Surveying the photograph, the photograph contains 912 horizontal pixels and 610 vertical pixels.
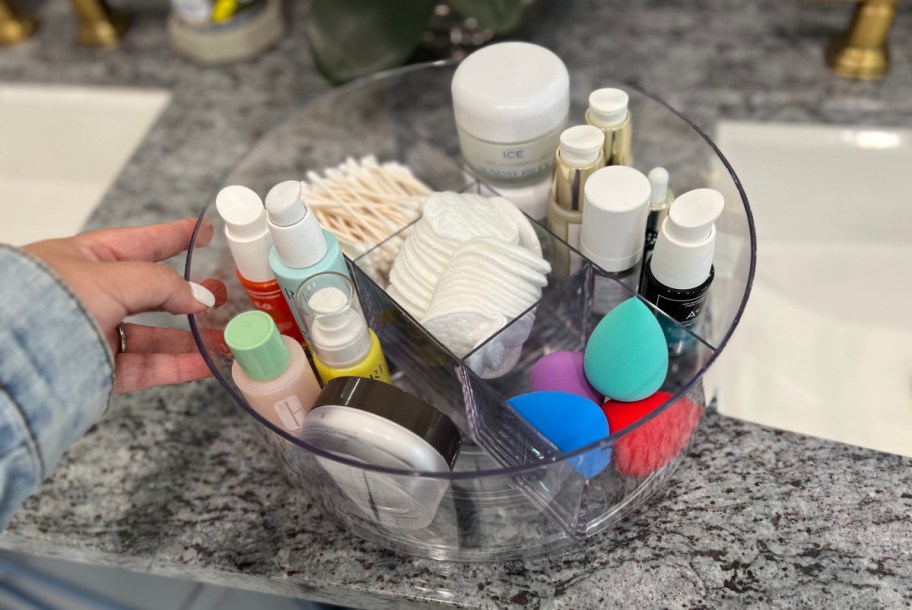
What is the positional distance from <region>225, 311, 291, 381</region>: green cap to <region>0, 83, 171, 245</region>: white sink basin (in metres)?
0.50

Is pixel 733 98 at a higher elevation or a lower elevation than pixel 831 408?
higher

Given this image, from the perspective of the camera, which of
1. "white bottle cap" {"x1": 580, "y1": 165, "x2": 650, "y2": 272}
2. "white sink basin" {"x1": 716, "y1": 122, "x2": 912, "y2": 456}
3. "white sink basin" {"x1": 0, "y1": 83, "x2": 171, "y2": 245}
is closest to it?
"white bottle cap" {"x1": 580, "y1": 165, "x2": 650, "y2": 272}

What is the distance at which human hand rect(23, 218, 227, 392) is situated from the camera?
0.44 metres

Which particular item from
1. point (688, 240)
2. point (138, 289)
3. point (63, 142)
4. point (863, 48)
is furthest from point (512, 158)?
point (63, 142)

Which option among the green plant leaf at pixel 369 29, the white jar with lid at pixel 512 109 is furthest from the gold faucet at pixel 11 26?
the white jar with lid at pixel 512 109

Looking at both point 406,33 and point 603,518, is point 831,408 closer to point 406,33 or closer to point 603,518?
point 603,518

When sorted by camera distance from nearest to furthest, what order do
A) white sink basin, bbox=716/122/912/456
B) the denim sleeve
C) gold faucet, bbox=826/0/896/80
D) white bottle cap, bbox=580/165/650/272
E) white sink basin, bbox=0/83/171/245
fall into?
the denim sleeve
white bottle cap, bbox=580/165/650/272
white sink basin, bbox=716/122/912/456
gold faucet, bbox=826/0/896/80
white sink basin, bbox=0/83/171/245

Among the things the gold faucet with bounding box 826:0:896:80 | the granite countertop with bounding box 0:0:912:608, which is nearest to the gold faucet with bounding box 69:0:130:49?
the granite countertop with bounding box 0:0:912:608

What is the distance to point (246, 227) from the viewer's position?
1.70ft

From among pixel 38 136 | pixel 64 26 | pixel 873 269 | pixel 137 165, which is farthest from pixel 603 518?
pixel 64 26

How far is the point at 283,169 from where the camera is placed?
78cm

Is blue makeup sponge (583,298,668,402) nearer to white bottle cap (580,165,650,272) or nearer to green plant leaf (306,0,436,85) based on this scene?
white bottle cap (580,165,650,272)

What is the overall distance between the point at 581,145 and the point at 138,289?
0.99ft

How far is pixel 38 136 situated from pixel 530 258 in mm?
704
